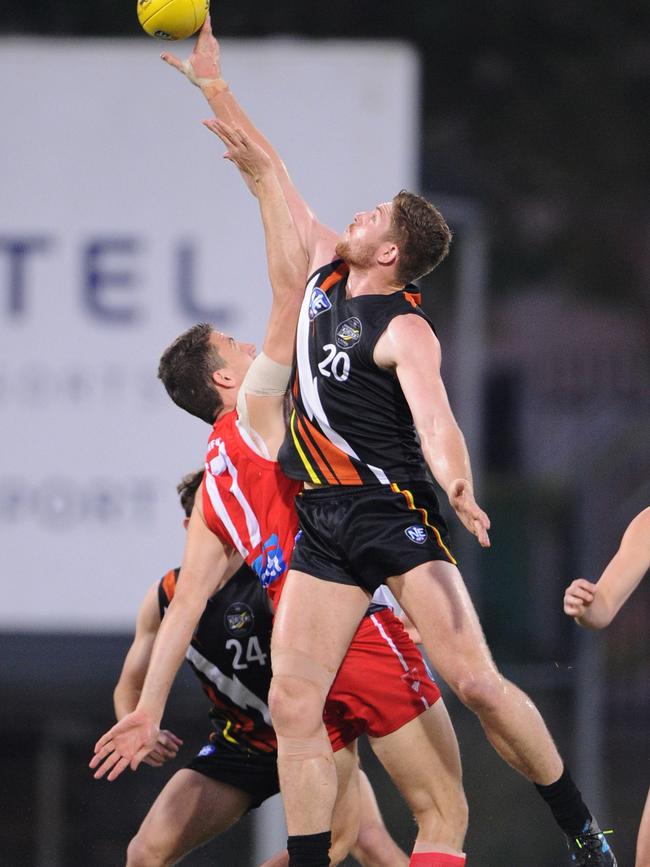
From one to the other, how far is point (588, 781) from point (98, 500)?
2.87m

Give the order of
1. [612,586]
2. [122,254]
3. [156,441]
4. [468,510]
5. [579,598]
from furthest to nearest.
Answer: [122,254] < [156,441] < [612,586] < [579,598] < [468,510]

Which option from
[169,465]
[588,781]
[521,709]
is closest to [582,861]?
[521,709]

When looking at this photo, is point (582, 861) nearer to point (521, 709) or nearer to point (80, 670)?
point (521, 709)

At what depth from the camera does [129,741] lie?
386cm

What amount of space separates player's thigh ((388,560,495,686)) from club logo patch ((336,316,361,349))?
613mm

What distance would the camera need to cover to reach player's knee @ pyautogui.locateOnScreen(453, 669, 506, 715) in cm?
356

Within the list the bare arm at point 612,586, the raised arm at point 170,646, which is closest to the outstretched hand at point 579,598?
the bare arm at point 612,586

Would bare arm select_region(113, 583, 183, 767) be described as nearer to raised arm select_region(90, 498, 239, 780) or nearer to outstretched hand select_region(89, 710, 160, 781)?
raised arm select_region(90, 498, 239, 780)

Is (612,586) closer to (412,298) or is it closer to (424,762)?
(424,762)

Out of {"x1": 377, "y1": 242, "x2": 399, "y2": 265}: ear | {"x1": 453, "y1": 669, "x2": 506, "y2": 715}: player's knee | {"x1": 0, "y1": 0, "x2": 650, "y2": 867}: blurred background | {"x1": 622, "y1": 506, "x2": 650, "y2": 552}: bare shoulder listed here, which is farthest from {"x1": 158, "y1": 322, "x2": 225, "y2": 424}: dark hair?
{"x1": 0, "y1": 0, "x2": 650, "y2": 867}: blurred background

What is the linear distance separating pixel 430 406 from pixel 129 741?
49.2 inches

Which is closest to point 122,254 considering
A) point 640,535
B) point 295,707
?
point 295,707

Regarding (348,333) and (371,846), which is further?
(371,846)

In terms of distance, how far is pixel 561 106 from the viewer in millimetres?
14391
